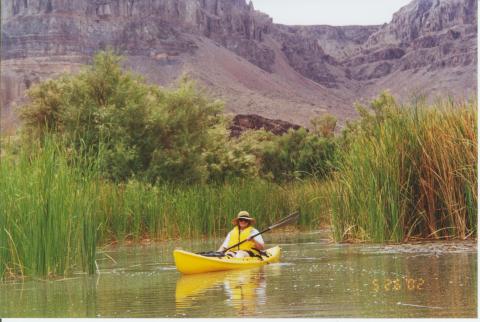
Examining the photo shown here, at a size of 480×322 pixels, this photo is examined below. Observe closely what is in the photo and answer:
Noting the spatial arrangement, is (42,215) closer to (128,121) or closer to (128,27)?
(128,121)

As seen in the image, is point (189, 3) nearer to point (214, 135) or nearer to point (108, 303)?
point (214, 135)

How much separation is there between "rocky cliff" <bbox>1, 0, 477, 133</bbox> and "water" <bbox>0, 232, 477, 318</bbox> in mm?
80424

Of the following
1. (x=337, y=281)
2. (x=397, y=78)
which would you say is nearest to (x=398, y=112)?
(x=337, y=281)

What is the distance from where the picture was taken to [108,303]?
865cm

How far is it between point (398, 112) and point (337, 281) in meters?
4.98

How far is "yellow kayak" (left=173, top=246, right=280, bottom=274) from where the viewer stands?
12.0 meters

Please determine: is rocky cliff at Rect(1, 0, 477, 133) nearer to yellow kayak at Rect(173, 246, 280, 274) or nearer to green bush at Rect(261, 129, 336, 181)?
green bush at Rect(261, 129, 336, 181)

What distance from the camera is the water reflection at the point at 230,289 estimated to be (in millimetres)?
8211

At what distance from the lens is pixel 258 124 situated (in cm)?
9475

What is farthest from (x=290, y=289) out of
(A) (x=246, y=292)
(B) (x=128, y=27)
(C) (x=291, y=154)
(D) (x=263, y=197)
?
(B) (x=128, y=27)

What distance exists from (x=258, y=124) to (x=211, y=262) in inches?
3250

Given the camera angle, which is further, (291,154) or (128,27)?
(128,27)

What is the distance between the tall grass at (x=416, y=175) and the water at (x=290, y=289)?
0.50m

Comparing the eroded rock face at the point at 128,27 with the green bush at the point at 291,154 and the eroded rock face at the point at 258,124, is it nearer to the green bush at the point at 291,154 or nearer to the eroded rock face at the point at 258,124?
the eroded rock face at the point at 258,124
